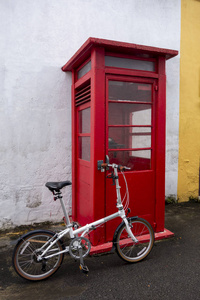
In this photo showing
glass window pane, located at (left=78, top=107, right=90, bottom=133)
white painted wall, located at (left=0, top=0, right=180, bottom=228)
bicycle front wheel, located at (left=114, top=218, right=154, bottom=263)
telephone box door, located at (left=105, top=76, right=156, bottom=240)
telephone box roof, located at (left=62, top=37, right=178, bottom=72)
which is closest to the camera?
bicycle front wheel, located at (left=114, top=218, right=154, bottom=263)

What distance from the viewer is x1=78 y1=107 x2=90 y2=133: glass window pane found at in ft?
13.5

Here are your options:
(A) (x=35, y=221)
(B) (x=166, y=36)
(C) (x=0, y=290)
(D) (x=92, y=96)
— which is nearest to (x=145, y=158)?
(D) (x=92, y=96)

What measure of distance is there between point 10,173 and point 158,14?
4.66 meters

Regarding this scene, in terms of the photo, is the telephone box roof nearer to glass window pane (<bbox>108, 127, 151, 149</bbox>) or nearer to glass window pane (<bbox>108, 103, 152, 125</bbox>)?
glass window pane (<bbox>108, 103, 152, 125</bbox>)

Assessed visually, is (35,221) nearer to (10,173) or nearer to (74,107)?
(10,173)

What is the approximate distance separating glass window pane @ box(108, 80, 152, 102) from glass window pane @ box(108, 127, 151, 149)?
483 mm

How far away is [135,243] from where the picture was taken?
11.6ft

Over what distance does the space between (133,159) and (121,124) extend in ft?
2.05

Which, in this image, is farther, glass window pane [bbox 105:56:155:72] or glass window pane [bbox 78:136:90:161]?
glass window pane [bbox 78:136:90:161]

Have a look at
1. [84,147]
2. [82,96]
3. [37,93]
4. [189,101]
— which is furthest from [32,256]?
[189,101]

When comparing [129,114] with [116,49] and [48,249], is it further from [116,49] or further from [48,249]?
[48,249]

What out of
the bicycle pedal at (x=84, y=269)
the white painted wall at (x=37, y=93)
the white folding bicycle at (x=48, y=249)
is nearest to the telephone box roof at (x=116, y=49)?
the white painted wall at (x=37, y=93)

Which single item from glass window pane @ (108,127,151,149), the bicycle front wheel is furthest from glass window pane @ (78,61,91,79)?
the bicycle front wheel

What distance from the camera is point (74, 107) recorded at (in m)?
4.59
